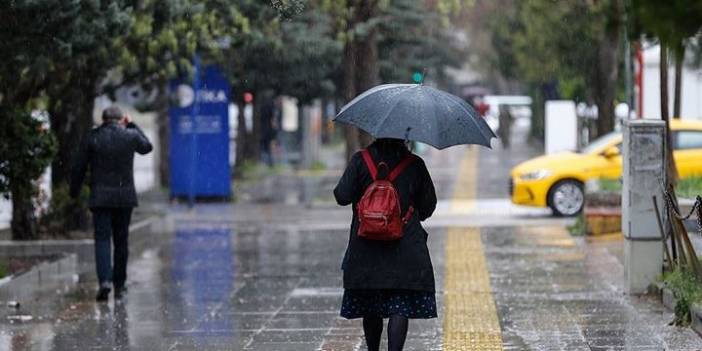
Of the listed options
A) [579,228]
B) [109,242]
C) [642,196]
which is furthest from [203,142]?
[642,196]

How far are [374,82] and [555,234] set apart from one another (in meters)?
7.39

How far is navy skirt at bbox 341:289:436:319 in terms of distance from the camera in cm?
762

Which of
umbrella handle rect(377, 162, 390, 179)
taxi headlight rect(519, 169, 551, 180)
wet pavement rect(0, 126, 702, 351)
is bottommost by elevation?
wet pavement rect(0, 126, 702, 351)

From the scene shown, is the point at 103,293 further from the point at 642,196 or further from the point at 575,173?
the point at 575,173

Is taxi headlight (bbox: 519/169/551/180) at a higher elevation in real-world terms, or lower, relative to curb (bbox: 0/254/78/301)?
higher

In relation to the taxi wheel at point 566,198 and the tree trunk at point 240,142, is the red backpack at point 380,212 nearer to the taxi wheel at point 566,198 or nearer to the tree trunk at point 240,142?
the taxi wheel at point 566,198

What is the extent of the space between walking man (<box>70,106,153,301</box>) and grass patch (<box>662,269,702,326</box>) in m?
4.50

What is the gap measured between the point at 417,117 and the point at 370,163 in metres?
0.36

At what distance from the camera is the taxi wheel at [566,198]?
66.1 feet

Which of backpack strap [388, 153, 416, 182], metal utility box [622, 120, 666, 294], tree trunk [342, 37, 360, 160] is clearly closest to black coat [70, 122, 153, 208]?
metal utility box [622, 120, 666, 294]

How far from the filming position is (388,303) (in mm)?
7629

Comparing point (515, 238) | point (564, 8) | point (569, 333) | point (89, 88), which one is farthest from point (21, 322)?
point (564, 8)

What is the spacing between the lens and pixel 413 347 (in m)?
9.07

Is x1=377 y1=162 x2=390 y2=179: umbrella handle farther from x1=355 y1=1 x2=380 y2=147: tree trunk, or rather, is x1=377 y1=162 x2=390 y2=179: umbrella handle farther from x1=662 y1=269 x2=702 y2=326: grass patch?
x1=355 y1=1 x2=380 y2=147: tree trunk
